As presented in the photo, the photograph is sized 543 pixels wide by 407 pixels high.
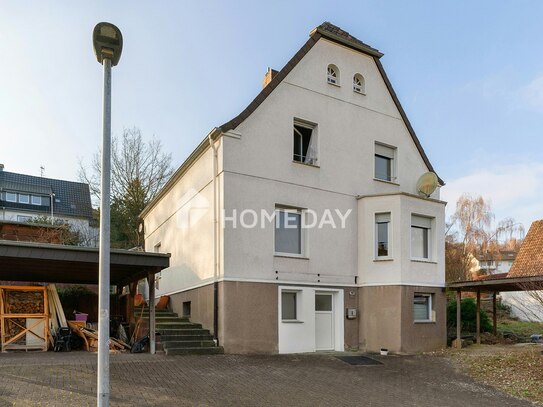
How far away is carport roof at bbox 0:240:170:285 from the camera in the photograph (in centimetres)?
1083

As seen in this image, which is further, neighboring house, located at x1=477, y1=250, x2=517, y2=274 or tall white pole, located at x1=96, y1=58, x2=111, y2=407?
neighboring house, located at x1=477, y1=250, x2=517, y2=274

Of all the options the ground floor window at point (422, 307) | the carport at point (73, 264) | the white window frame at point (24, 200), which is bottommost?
the ground floor window at point (422, 307)

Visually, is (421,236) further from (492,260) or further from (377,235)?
(492,260)

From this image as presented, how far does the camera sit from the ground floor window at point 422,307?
51.1 ft

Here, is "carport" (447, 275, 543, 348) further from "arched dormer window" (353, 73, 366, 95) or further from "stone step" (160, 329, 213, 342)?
"stone step" (160, 329, 213, 342)

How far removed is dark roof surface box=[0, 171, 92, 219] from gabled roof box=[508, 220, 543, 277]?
32352 millimetres

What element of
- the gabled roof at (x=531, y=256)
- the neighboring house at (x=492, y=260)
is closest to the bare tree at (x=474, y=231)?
the neighboring house at (x=492, y=260)

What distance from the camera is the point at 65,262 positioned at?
1195 centimetres

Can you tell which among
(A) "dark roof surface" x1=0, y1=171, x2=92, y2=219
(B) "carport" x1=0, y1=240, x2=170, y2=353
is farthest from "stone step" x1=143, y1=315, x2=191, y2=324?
(A) "dark roof surface" x1=0, y1=171, x2=92, y2=219

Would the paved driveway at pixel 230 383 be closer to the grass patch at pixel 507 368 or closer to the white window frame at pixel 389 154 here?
the grass patch at pixel 507 368

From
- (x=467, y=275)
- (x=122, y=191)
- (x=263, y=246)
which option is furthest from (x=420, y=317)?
(x=467, y=275)

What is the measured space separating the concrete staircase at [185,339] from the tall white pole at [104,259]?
7.70 meters

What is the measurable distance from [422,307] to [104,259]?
13055 millimetres

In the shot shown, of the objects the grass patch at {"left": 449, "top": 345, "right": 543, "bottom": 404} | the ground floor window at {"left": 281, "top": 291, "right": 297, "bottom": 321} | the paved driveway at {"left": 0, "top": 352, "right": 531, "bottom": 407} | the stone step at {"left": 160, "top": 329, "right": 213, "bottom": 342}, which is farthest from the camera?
the ground floor window at {"left": 281, "top": 291, "right": 297, "bottom": 321}
